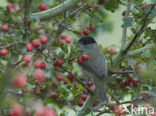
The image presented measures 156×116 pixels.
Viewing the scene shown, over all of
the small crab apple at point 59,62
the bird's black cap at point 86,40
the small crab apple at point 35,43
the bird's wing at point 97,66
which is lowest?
the bird's wing at point 97,66

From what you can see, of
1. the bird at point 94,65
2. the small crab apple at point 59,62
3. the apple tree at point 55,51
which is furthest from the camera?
the bird at point 94,65

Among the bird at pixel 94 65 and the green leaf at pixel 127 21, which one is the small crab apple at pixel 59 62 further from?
the bird at pixel 94 65

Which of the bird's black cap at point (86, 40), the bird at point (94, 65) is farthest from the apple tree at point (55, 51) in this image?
the bird's black cap at point (86, 40)

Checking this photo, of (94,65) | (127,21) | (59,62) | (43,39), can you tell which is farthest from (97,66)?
(43,39)

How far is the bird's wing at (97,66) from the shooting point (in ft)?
14.5

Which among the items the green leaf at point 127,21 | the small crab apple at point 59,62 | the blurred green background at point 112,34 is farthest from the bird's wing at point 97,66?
the small crab apple at point 59,62

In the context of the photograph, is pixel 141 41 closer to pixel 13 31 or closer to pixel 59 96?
pixel 59 96

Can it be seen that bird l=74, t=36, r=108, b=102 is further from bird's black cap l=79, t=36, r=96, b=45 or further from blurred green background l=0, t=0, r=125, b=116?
blurred green background l=0, t=0, r=125, b=116

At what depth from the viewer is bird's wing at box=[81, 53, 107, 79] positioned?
4.42 meters

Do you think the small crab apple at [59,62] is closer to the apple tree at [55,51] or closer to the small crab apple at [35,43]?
the apple tree at [55,51]

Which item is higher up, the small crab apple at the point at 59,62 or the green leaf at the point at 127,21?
the green leaf at the point at 127,21

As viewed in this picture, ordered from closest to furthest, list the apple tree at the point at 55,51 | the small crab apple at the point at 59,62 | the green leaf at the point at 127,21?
the apple tree at the point at 55,51, the small crab apple at the point at 59,62, the green leaf at the point at 127,21

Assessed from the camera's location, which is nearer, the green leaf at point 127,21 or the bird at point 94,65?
the green leaf at point 127,21

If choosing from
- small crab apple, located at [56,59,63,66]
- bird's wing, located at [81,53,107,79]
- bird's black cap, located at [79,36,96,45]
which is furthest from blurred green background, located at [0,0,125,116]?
small crab apple, located at [56,59,63,66]
